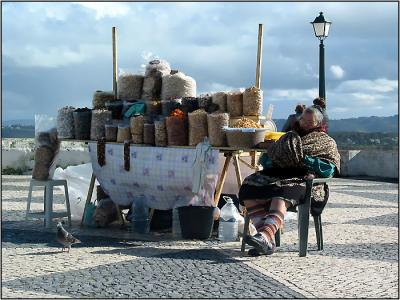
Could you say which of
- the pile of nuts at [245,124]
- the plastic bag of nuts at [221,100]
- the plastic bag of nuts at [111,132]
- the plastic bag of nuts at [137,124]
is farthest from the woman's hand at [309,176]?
the plastic bag of nuts at [111,132]

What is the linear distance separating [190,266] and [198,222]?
1527mm

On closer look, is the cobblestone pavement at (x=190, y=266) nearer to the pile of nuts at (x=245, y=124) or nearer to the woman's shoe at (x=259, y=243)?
the woman's shoe at (x=259, y=243)

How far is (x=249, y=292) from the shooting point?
17.9ft

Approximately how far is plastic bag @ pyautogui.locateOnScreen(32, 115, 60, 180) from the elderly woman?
9.59 feet

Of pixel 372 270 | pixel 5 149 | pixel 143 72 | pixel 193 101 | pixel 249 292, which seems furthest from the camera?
pixel 5 149

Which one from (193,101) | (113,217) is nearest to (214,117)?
(193,101)

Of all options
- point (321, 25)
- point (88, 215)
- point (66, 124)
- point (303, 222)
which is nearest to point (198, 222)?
point (303, 222)

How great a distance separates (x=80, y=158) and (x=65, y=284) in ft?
41.8

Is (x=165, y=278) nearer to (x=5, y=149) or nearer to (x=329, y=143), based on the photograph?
(x=329, y=143)

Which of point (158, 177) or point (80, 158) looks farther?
point (80, 158)

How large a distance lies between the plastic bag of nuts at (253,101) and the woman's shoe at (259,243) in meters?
1.85

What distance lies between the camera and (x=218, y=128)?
7.91 meters

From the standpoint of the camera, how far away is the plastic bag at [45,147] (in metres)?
9.02

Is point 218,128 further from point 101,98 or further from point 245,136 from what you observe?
point 101,98
